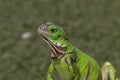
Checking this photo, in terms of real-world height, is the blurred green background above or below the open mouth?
below

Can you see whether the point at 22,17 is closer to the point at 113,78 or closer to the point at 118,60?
the point at 118,60

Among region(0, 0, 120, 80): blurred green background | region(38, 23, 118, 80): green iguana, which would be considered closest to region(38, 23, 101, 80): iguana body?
region(38, 23, 118, 80): green iguana

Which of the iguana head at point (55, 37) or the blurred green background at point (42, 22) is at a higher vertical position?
the iguana head at point (55, 37)

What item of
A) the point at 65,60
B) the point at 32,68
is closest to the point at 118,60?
the point at 32,68

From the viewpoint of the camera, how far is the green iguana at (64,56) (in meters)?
3.70

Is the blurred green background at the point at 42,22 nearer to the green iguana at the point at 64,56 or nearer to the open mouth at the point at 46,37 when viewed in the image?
the green iguana at the point at 64,56

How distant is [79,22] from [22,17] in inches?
40.7

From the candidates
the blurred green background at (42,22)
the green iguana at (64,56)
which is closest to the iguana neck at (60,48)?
the green iguana at (64,56)

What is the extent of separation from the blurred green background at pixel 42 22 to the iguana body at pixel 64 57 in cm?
278

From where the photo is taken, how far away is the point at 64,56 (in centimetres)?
373

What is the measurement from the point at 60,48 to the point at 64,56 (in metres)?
0.06

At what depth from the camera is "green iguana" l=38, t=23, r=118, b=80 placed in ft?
12.1

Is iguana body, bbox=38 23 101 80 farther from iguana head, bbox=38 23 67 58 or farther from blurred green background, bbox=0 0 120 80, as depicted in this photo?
blurred green background, bbox=0 0 120 80

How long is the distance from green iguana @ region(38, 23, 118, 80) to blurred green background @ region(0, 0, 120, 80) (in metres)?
2.78
